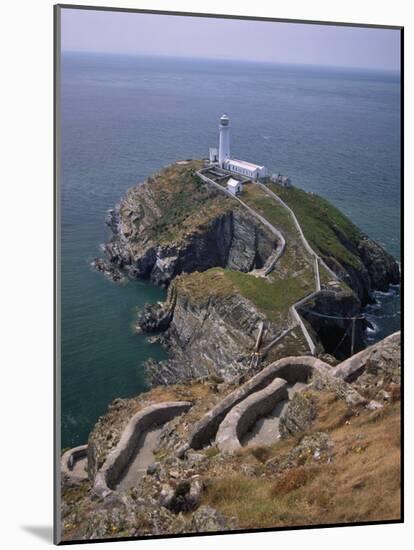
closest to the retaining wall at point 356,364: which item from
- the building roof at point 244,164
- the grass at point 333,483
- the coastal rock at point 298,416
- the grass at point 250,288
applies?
the grass at point 333,483

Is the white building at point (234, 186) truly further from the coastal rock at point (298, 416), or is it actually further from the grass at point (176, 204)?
the coastal rock at point (298, 416)

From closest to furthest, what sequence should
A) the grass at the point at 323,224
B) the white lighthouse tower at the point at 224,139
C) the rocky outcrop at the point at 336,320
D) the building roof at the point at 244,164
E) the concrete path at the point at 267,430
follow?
1. the concrete path at the point at 267,430
2. the white lighthouse tower at the point at 224,139
3. the rocky outcrop at the point at 336,320
4. the grass at the point at 323,224
5. the building roof at the point at 244,164

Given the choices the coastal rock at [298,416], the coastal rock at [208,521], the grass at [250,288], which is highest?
the grass at [250,288]

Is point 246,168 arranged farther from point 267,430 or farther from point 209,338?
point 267,430

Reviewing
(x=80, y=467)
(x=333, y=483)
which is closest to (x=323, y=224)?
(x=333, y=483)

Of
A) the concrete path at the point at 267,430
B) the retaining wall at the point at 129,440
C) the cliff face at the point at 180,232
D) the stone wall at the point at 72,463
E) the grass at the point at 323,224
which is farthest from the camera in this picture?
the cliff face at the point at 180,232

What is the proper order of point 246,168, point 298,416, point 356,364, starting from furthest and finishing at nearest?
point 246,168
point 356,364
point 298,416

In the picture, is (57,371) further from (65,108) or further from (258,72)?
(258,72)
